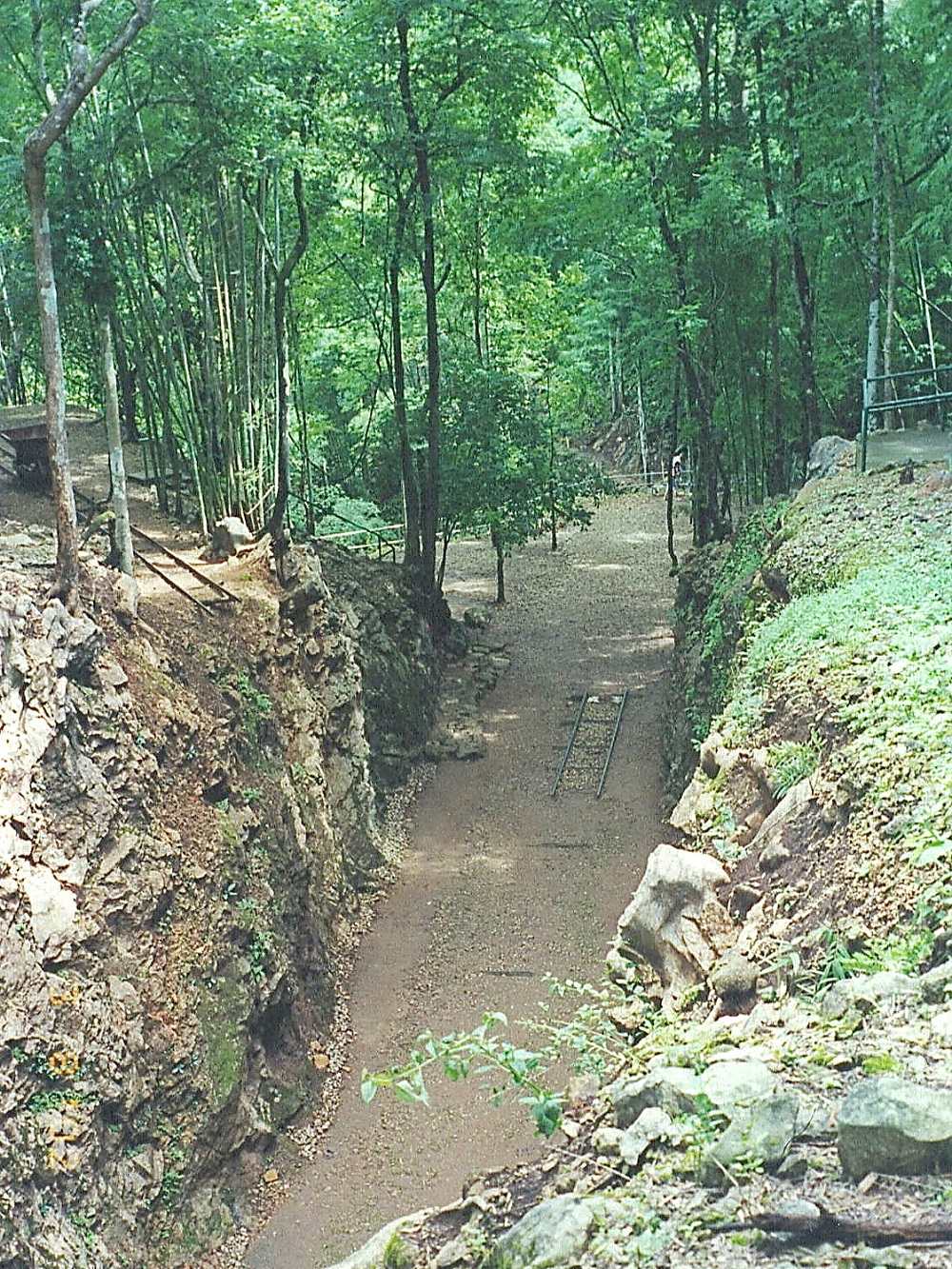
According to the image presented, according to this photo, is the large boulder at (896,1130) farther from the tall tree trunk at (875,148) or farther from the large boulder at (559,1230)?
the tall tree trunk at (875,148)

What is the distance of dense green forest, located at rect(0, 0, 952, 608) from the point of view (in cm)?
1230

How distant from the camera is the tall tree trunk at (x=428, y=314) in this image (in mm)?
16750

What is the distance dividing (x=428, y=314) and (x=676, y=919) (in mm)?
14068

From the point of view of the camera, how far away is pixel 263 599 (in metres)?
13.5

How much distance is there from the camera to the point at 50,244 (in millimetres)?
9461

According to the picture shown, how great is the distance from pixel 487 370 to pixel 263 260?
6.41m

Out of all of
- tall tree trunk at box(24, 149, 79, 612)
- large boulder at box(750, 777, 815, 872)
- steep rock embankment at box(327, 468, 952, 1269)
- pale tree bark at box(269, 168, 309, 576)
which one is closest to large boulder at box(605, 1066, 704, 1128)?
steep rock embankment at box(327, 468, 952, 1269)

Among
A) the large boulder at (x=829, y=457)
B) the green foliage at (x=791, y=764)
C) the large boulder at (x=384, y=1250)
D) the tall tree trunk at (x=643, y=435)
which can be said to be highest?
the tall tree trunk at (x=643, y=435)

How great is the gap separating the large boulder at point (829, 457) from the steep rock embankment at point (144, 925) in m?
7.12

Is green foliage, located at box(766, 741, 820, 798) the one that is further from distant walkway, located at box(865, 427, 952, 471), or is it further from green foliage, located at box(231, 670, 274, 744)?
distant walkway, located at box(865, 427, 952, 471)

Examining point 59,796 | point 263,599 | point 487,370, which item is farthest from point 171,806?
point 487,370

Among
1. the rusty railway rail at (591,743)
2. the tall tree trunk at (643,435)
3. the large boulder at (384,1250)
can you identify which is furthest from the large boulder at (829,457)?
the tall tree trunk at (643,435)

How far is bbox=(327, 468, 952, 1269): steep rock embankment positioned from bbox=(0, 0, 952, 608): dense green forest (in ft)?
19.4

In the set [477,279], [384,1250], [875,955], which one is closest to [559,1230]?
[384,1250]
